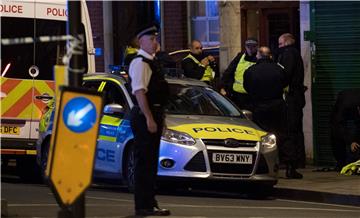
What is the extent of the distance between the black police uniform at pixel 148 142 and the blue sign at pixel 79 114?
256 centimetres

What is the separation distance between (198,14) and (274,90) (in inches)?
239

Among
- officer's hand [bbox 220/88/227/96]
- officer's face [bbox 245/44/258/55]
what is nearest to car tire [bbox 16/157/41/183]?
officer's hand [bbox 220/88/227/96]

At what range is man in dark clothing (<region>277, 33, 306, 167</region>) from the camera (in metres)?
13.6

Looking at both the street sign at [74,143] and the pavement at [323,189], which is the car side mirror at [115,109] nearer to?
the pavement at [323,189]

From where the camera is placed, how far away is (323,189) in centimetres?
1187

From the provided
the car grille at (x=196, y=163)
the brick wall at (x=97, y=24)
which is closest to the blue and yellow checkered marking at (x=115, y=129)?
the car grille at (x=196, y=163)

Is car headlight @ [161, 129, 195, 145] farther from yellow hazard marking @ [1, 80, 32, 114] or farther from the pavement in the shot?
yellow hazard marking @ [1, 80, 32, 114]

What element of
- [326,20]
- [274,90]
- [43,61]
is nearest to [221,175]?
[274,90]

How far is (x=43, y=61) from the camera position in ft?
43.1

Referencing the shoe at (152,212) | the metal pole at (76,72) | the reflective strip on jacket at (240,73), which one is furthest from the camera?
the reflective strip on jacket at (240,73)

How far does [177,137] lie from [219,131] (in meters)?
0.54

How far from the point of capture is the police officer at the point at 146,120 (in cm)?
853

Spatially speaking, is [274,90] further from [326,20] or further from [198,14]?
[198,14]

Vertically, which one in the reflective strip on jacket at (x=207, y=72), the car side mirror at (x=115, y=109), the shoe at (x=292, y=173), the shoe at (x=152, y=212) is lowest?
the shoe at (x=292, y=173)
